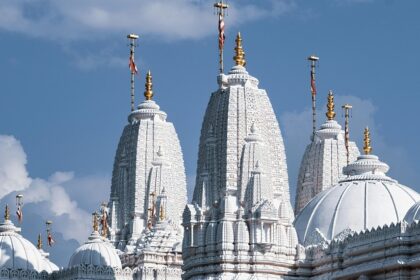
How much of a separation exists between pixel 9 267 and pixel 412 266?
27524 mm

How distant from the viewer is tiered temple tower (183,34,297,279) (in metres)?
80.9

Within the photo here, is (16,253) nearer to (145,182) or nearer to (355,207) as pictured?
(145,182)

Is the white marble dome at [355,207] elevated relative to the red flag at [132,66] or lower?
lower

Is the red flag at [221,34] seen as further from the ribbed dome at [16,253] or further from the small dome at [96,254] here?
the ribbed dome at [16,253]

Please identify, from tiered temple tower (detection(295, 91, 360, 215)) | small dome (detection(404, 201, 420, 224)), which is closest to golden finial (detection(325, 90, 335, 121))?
tiered temple tower (detection(295, 91, 360, 215))

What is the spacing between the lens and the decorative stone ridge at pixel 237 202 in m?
80.9

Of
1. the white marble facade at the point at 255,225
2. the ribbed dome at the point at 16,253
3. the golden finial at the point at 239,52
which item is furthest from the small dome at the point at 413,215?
the ribbed dome at the point at 16,253

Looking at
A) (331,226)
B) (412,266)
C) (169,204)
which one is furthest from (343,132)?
(412,266)

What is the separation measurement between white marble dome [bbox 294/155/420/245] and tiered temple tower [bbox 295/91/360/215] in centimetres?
1044

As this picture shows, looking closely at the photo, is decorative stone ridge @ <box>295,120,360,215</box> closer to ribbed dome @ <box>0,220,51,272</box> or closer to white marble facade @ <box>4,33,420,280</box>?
white marble facade @ <box>4,33,420,280</box>

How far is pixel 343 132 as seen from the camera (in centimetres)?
9994

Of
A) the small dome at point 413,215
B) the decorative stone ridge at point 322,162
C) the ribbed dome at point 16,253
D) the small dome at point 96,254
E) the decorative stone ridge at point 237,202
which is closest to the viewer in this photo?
the small dome at point 413,215

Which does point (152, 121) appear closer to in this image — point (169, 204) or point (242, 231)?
point (169, 204)

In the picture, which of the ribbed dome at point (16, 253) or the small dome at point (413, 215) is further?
the ribbed dome at point (16, 253)
